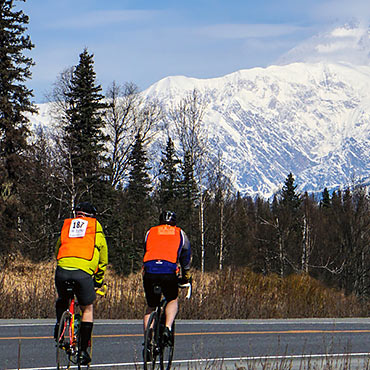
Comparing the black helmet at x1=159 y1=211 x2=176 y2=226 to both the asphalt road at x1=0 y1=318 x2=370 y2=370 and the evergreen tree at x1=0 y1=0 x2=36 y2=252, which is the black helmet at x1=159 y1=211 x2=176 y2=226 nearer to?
the asphalt road at x1=0 y1=318 x2=370 y2=370

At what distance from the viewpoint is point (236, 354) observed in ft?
33.5

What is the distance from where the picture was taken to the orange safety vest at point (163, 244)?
7.84 meters

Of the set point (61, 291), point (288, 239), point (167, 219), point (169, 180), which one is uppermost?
point (169, 180)

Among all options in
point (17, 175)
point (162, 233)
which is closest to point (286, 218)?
point (17, 175)

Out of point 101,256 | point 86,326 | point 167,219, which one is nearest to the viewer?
point 86,326

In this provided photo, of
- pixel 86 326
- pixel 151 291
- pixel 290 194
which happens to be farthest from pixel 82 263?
pixel 290 194

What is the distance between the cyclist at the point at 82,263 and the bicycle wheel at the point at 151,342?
2.12 ft

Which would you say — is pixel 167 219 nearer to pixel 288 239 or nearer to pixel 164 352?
pixel 164 352

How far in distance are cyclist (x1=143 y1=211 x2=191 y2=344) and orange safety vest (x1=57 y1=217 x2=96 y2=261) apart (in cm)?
81

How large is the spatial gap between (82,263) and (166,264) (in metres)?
1.05

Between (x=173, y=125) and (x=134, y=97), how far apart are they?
9161mm

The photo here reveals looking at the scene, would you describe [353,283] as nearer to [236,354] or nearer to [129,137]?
[129,137]

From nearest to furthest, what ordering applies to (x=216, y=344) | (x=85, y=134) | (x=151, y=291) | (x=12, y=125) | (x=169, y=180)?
(x=151, y=291), (x=216, y=344), (x=12, y=125), (x=85, y=134), (x=169, y=180)

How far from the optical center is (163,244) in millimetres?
7891
